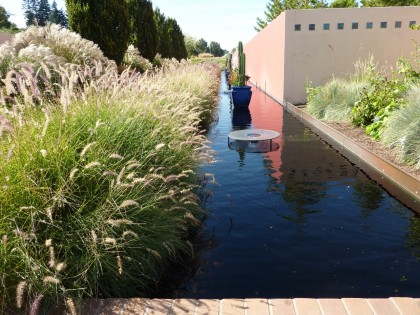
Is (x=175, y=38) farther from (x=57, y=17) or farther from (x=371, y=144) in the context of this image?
(x=57, y=17)

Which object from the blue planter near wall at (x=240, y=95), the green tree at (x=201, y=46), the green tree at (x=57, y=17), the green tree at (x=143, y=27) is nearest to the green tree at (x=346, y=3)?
the green tree at (x=143, y=27)

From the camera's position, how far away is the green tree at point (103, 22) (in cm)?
1070

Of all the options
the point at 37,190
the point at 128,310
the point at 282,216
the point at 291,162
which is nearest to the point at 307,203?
the point at 282,216

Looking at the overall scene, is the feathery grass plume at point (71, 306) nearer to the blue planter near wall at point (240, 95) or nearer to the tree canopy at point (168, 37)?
the blue planter near wall at point (240, 95)

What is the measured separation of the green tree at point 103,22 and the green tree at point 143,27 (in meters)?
5.52

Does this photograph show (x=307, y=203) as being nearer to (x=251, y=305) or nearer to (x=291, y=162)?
(x=291, y=162)

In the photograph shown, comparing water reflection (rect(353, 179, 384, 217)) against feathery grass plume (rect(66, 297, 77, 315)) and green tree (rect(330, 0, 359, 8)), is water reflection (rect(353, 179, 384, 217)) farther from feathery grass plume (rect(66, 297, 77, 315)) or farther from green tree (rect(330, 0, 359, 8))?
green tree (rect(330, 0, 359, 8))

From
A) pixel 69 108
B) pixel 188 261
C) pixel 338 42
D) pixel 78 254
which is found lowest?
pixel 188 261

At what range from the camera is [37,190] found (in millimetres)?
2428

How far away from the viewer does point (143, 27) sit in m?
17.2

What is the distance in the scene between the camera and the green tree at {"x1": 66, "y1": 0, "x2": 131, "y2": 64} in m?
10.7

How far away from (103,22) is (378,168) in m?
8.93

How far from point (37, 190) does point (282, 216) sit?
8.11ft

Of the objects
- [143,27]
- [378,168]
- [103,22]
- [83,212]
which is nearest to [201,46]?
Answer: [143,27]
